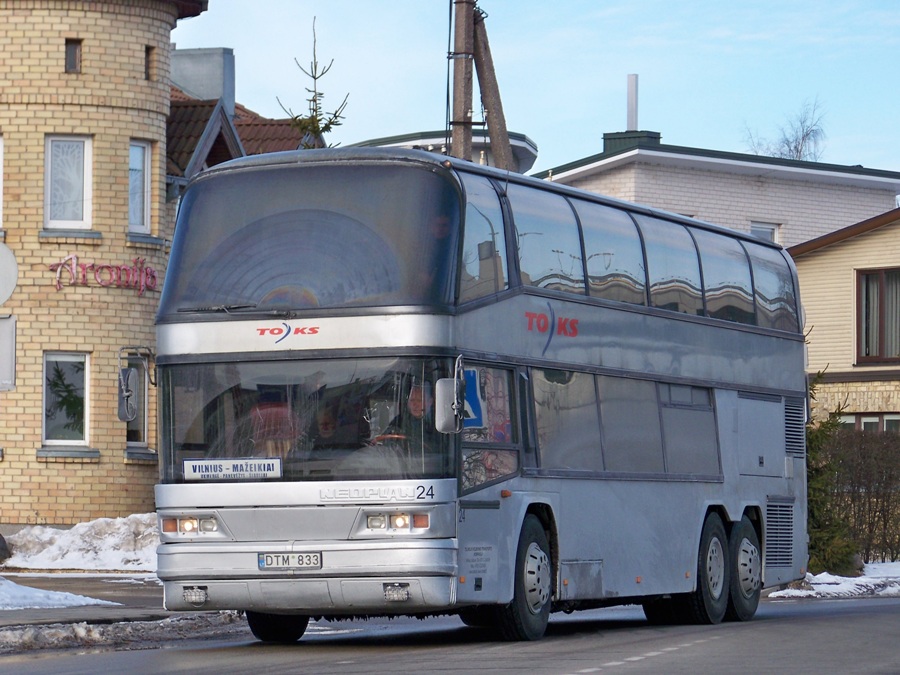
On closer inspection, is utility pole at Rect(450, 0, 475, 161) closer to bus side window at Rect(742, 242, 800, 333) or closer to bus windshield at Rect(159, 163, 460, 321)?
bus side window at Rect(742, 242, 800, 333)

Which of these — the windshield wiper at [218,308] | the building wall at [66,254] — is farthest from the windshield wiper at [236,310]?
the building wall at [66,254]

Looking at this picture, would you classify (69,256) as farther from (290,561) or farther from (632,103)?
(632,103)

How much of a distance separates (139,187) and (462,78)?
39.3 feet

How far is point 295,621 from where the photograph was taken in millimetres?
16781

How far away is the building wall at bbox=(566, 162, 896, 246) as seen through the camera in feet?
161

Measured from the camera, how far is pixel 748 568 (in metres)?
20.7

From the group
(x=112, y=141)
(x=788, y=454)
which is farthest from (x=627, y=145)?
(x=788, y=454)

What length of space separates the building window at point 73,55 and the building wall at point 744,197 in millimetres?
18118

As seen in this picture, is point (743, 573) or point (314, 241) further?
point (743, 573)

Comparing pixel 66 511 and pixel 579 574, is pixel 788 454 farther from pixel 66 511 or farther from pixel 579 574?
pixel 66 511

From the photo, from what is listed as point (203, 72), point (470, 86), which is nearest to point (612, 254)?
point (470, 86)

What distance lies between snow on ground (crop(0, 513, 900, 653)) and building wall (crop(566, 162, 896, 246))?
66.1ft

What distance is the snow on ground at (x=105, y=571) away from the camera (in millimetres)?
16719

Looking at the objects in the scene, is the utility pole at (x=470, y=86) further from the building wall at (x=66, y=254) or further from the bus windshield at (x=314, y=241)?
the building wall at (x=66, y=254)
